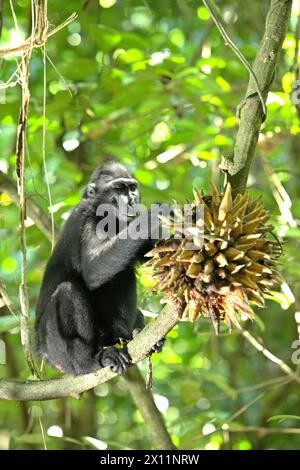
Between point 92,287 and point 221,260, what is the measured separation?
7.67 feet

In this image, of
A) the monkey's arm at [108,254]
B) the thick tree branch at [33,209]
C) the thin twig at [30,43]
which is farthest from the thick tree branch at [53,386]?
the thick tree branch at [33,209]

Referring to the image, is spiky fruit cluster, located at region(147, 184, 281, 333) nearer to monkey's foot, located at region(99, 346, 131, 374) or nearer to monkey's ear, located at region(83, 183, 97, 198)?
monkey's foot, located at region(99, 346, 131, 374)

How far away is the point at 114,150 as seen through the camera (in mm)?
5492

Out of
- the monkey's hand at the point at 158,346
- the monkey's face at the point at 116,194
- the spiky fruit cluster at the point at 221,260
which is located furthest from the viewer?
the monkey's face at the point at 116,194

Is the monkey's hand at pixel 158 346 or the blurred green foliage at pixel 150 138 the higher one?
the blurred green foliage at pixel 150 138

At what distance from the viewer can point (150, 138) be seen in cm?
670

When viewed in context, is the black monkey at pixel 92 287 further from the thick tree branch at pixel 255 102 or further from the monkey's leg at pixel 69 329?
the thick tree branch at pixel 255 102

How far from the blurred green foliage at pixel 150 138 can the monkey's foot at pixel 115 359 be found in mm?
964

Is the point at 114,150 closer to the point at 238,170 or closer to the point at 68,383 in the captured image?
the point at 68,383

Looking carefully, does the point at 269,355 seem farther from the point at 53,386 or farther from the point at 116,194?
the point at 53,386

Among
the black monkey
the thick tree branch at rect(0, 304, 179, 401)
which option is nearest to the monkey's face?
the black monkey

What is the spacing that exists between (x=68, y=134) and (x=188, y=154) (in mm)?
1058

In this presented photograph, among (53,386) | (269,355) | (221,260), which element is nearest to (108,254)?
(53,386)

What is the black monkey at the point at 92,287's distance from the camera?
13.6 ft
